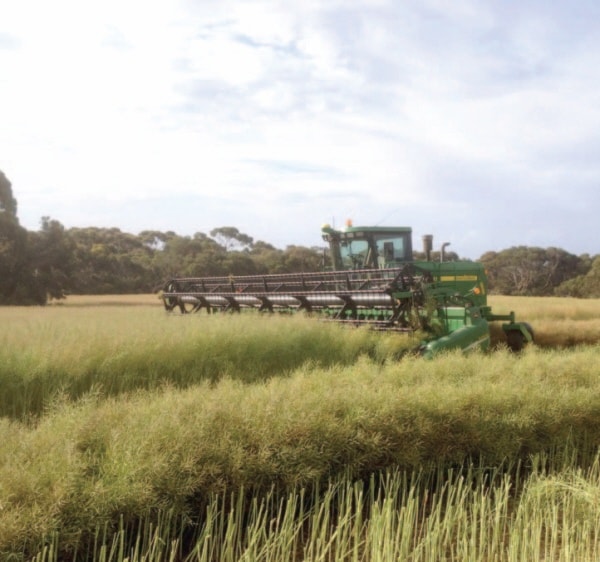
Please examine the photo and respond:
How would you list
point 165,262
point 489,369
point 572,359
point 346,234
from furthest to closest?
point 165,262 → point 346,234 → point 572,359 → point 489,369

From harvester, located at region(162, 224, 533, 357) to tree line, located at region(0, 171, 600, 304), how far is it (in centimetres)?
1146

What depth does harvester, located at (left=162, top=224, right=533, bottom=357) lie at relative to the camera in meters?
8.76

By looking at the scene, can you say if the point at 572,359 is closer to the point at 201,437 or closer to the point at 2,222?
the point at 201,437

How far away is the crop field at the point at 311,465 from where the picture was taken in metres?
3.06

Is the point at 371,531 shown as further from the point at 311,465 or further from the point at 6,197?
the point at 6,197

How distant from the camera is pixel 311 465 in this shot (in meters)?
3.87

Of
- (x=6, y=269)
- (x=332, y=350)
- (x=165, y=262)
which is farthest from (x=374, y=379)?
(x=165, y=262)

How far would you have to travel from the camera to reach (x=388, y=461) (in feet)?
14.0

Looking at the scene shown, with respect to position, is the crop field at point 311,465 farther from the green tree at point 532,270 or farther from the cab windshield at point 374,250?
the green tree at point 532,270

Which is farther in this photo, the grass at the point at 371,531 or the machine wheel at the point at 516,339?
the machine wheel at the point at 516,339

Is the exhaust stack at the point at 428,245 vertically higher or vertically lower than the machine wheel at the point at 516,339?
higher

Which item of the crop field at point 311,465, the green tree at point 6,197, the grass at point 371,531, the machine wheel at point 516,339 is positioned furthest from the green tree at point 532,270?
the grass at point 371,531

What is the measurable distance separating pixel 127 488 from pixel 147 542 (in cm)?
36

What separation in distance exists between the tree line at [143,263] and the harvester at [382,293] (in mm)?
11455
